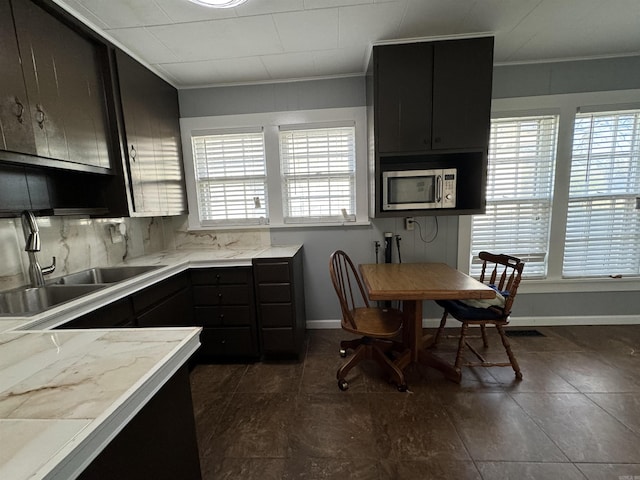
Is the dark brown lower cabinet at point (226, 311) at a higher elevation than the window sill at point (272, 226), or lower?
lower

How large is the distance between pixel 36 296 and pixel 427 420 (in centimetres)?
241

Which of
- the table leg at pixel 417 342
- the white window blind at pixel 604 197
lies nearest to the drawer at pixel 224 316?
the table leg at pixel 417 342

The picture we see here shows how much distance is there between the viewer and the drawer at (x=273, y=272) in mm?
2086

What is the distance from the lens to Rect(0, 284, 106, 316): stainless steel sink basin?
141 centimetres

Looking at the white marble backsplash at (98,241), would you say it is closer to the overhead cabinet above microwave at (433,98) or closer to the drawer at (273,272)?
the drawer at (273,272)

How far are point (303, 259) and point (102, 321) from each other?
1639 mm

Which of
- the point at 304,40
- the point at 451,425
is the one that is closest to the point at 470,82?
the point at 304,40

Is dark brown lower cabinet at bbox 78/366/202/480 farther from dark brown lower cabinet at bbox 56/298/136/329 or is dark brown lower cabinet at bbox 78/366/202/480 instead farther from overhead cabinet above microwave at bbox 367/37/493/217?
overhead cabinet above microwave at bbox 367/37/493/217

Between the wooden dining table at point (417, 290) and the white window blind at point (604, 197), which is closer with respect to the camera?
the wooden dining table at point (417, 290)

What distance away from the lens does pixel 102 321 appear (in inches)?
54.4

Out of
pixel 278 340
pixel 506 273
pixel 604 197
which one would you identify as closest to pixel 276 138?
pixel 278 340

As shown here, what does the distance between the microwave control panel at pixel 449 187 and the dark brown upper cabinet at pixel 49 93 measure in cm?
255

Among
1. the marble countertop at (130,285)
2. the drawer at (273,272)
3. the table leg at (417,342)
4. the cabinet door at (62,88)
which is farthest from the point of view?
the drawer at (273,272)

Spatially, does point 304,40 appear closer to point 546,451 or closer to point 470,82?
point 470,82
